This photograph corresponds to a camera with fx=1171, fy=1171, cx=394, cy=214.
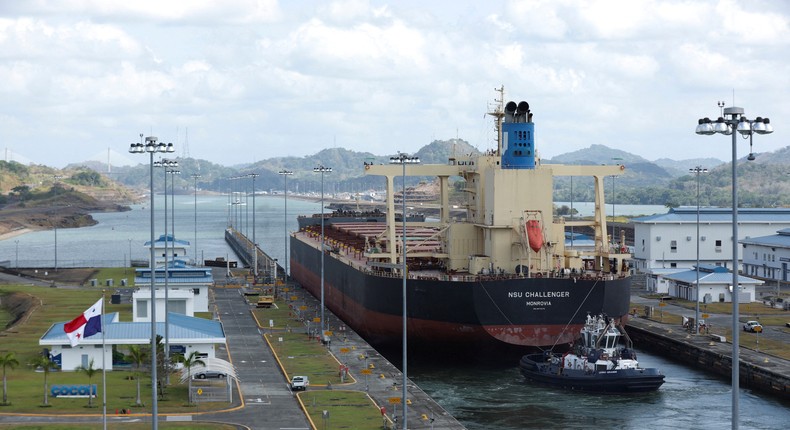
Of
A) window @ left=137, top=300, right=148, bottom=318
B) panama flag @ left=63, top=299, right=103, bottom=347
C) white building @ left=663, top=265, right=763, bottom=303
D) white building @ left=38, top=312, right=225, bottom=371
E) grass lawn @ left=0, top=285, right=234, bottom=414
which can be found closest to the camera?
panama flag @ left=63, top=299, right=103, bottom=347

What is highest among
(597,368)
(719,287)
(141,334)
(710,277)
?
(710,277)

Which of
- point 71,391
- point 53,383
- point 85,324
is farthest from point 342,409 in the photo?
point 53,383

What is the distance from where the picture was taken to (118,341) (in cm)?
5541

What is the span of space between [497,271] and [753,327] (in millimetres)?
16516

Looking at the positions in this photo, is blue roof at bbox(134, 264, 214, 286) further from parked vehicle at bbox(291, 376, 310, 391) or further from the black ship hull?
the black ship hull

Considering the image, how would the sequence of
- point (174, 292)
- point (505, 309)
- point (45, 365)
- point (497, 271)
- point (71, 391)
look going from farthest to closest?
point (174, 292), point (497, 271), point (505, 309), point (71, 391), point (45, 365)

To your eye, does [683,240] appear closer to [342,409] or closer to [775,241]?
[775,241]

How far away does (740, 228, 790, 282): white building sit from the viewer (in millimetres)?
103125

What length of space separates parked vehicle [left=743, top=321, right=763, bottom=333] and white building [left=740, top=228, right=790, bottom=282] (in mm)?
29840

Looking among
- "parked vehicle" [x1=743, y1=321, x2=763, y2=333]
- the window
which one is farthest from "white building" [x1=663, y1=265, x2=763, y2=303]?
the window

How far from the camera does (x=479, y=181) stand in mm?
72062

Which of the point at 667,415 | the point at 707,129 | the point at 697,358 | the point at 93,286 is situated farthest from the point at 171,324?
the point at 93,286

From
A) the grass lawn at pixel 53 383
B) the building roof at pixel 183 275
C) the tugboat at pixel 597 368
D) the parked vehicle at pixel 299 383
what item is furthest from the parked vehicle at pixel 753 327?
the building roof at pixel 183 275

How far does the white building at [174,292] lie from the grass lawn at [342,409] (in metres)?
18.1
